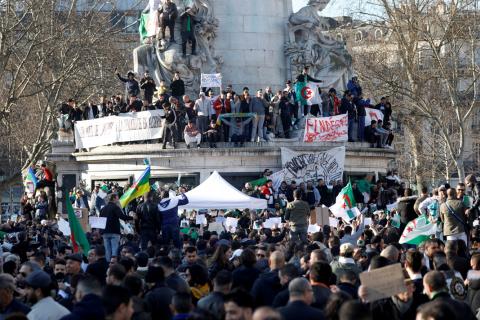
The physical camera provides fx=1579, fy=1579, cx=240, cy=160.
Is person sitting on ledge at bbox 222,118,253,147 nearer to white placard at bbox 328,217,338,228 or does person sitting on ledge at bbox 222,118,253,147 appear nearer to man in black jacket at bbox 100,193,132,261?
white placard at bbox 328,217,338,228

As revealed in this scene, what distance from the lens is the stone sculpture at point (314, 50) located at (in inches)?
1799

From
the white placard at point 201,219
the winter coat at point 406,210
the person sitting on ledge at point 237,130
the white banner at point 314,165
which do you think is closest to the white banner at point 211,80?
the person sitting on ledge at point 237,130

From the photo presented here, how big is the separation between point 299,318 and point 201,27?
105ft

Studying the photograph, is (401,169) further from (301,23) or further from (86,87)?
(301,23)

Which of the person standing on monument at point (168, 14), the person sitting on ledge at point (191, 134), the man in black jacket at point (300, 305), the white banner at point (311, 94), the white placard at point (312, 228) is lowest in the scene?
the white placard at point (312, 228)

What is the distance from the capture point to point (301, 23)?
4600 cm

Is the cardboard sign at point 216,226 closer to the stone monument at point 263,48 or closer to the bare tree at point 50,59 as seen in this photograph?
the stone monument at point 263,48

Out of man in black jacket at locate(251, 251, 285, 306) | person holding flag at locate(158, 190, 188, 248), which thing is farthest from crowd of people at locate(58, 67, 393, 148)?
man in black jacket at locate(251, 251, 285, 306)

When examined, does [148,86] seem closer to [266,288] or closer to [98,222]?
[98,222]

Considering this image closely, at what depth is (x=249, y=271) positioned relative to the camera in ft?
54.7

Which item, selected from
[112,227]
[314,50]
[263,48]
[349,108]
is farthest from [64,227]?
[314,50]

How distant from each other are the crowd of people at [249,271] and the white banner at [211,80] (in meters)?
9.52

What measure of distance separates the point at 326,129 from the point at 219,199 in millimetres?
9809

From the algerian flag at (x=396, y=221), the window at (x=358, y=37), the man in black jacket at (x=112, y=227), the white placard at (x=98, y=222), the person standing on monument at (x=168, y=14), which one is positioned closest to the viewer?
the man in black jacket at (x=112, y=227)
